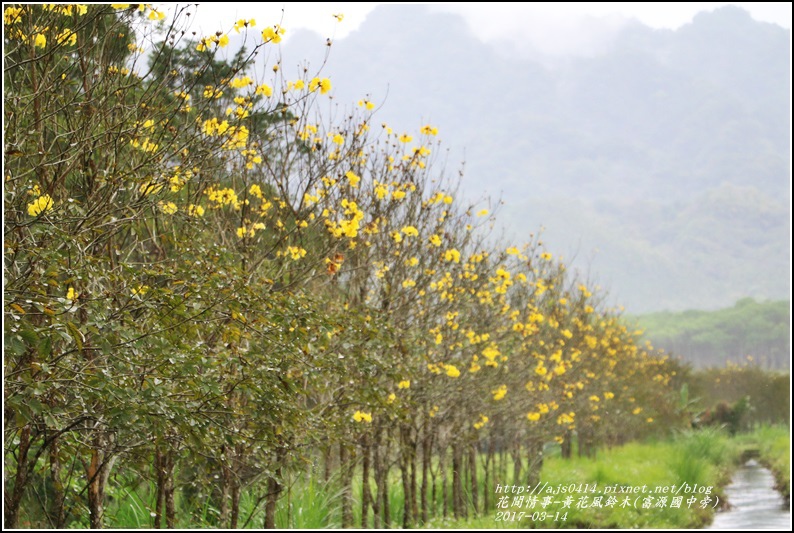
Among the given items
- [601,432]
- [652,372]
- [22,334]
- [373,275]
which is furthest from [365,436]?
[652,372]

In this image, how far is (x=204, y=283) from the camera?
13.6 ft

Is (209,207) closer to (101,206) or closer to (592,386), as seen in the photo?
(101,206)

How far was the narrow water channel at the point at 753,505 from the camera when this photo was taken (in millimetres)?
15617

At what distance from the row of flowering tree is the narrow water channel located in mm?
6798

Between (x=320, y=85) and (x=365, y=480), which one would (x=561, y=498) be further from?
(x=320, y=85)

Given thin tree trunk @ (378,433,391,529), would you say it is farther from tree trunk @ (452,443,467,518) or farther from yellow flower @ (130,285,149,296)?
yellow flower @ (130,285,149,296)

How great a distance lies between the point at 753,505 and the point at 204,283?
703 inches

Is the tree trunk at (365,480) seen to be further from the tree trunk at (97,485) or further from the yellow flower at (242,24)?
the yellow flower at (242,24)

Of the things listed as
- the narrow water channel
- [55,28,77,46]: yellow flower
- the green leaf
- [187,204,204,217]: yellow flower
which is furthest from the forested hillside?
the green leaf

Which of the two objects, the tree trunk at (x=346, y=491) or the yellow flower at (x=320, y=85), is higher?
the yellow flower at (x=320, y=85)

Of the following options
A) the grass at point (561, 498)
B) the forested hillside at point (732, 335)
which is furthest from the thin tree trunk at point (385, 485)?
the forested hillside at point (732, 335)

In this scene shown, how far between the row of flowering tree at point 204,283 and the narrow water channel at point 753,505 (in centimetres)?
680

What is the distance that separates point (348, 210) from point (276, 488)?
2.56 m

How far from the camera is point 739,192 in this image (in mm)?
192875
